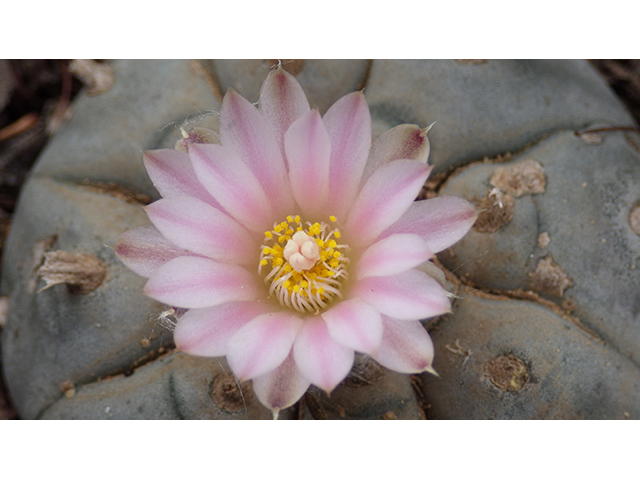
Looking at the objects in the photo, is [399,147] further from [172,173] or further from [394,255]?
[172,173]

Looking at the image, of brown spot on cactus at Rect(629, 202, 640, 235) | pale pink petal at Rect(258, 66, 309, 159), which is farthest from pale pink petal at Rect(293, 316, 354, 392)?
brown spot on cactus at Rect(629, 202, 640, 235)

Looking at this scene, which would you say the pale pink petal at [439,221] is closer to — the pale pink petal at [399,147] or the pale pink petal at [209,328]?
the pale pink petal at [399,147]

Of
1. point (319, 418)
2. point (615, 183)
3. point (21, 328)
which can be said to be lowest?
point (21, 328)

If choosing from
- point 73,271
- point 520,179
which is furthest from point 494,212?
point 73,271

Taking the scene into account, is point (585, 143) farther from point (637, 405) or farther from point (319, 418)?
point (319, 418)

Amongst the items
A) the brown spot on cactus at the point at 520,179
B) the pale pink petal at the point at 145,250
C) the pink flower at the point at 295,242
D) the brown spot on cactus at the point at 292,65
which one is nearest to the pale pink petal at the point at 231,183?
the pink flower at the point at 295,242

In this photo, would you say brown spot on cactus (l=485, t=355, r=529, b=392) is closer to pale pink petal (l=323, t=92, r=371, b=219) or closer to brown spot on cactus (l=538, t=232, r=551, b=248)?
brown spot on cactus (l=538, t=232, r=551, b=248)

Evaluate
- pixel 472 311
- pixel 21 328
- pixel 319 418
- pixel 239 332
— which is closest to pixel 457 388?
pixel 472 311
